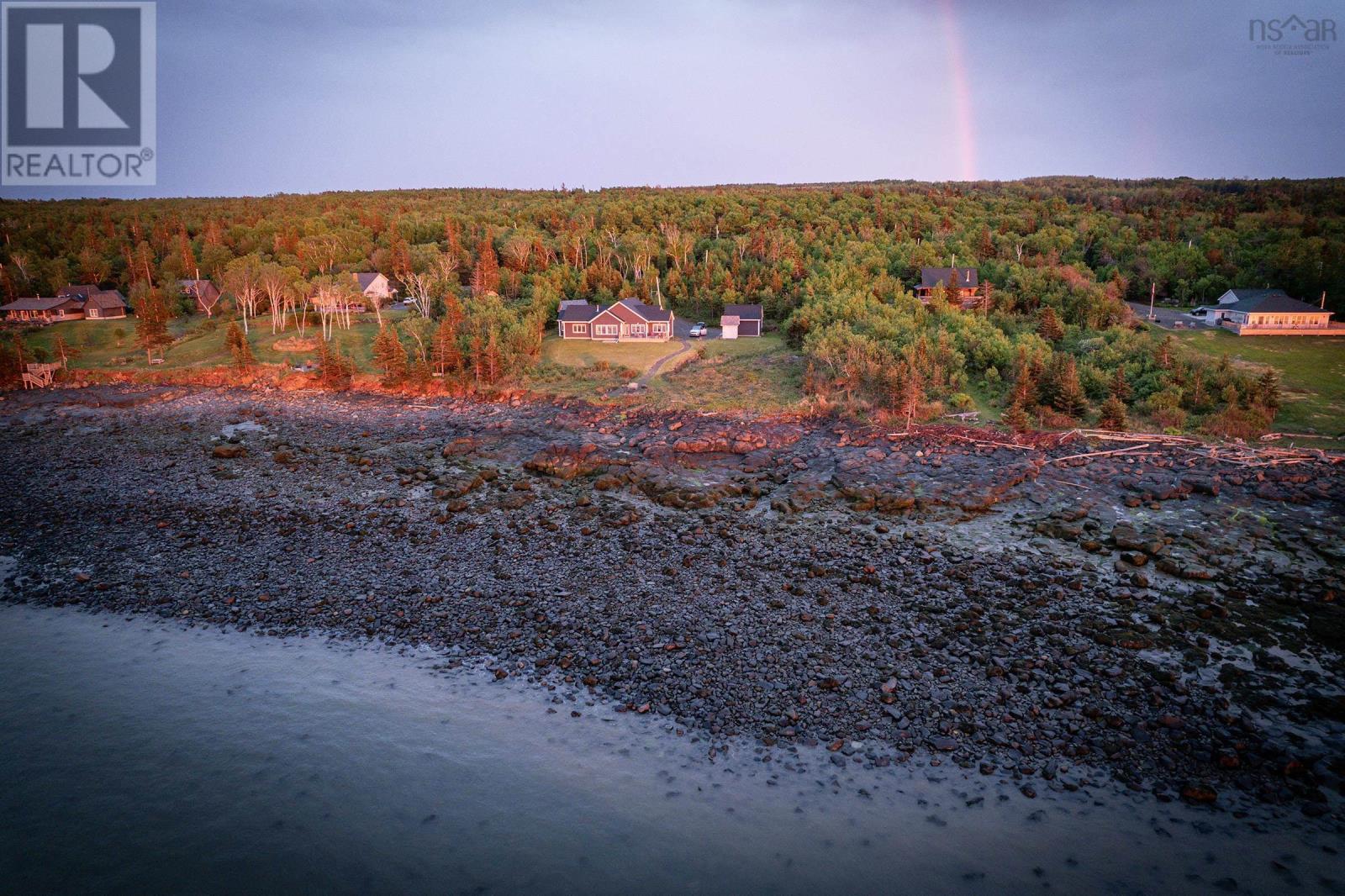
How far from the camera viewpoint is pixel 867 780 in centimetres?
1255

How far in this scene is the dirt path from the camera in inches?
1780

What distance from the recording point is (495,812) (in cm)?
1223

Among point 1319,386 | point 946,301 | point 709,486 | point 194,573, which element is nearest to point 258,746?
point 194,573

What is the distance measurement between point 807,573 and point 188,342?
2349 inches

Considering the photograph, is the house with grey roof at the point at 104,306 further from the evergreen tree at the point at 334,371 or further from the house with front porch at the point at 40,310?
the evergreen tree at the point at 334,371

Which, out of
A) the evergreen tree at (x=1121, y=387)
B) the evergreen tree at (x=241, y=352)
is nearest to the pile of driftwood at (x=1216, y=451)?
the evergreen tree at (x=1121, y=387)

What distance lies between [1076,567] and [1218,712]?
6795mm

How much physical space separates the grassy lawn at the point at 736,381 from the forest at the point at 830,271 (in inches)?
67.6

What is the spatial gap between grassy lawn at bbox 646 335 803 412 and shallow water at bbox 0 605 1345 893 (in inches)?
1049

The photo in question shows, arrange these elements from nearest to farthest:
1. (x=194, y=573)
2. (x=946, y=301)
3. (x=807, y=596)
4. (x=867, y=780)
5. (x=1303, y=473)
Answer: (x=867, y=780) < (x=807, y=596) < (x=194, y=573) < (x=1303, y=473) < (x=946, y=301)

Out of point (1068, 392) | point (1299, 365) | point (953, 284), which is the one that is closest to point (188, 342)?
point (953, 284)

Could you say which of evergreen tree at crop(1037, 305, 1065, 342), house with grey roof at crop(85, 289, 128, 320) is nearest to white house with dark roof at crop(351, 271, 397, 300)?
house with grey roof at crop(85, 289, 128, 320)

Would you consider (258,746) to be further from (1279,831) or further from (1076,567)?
(1076,567)

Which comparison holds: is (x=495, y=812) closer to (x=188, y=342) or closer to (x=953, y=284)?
(x=953, y=284)
